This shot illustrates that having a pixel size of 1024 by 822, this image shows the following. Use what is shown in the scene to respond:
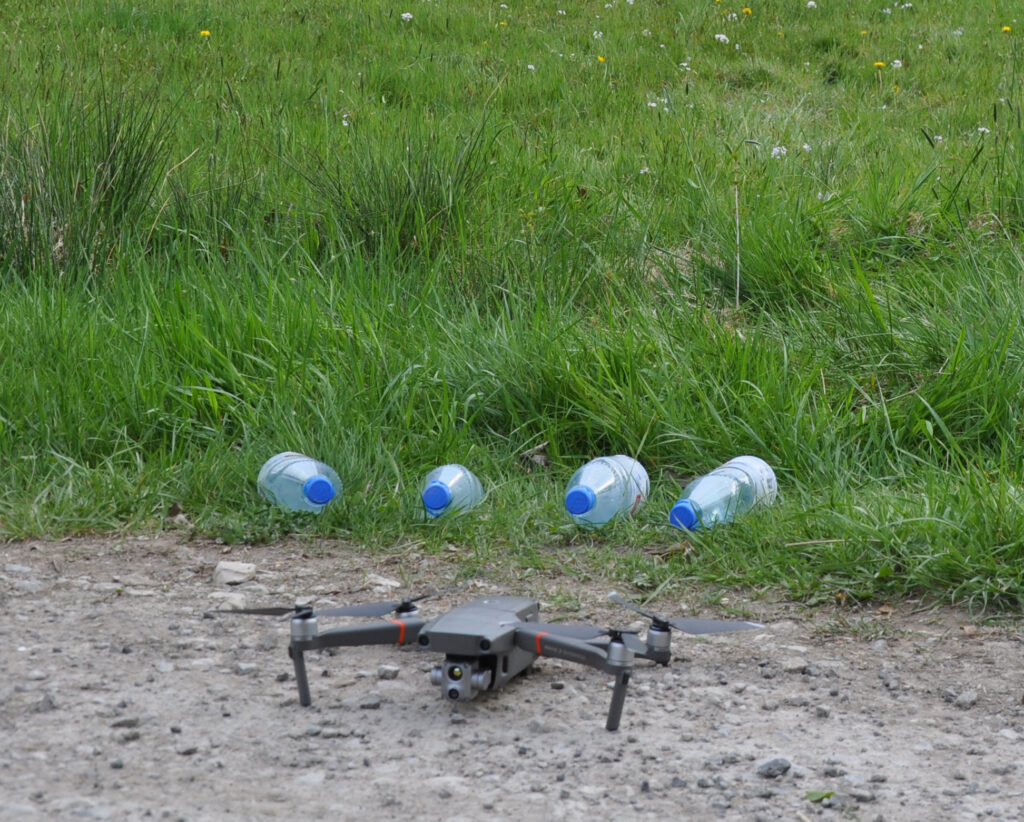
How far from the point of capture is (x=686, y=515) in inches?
141

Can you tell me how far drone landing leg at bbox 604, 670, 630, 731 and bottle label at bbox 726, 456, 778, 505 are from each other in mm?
1374

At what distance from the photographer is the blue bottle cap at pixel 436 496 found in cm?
364

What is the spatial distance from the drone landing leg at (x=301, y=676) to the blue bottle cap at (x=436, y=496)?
113 centimetres

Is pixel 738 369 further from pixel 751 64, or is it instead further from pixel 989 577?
pixel 751 64

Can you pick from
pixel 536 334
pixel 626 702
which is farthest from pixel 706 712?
pixel 536 334

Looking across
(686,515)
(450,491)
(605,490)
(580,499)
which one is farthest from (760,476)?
(450,491)

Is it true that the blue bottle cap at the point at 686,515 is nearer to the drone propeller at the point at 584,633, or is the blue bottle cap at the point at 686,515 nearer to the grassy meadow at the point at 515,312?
the grassy meadow at the point at 515,312

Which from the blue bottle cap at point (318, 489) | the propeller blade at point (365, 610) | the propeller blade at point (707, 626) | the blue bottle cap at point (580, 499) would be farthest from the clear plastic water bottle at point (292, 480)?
the propeller blade at point (707, 626)

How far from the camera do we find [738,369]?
4.21 m

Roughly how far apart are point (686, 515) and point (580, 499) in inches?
13.0

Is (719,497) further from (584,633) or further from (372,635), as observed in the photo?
(372,635)

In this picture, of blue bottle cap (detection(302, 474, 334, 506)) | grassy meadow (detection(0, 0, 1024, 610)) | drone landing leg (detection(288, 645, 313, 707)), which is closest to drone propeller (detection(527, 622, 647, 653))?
drone landing leg (detection(288, 645, 313, 707))

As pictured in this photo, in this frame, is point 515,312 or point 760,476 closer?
point 760,476

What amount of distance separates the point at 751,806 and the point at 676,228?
3837 millimetres
